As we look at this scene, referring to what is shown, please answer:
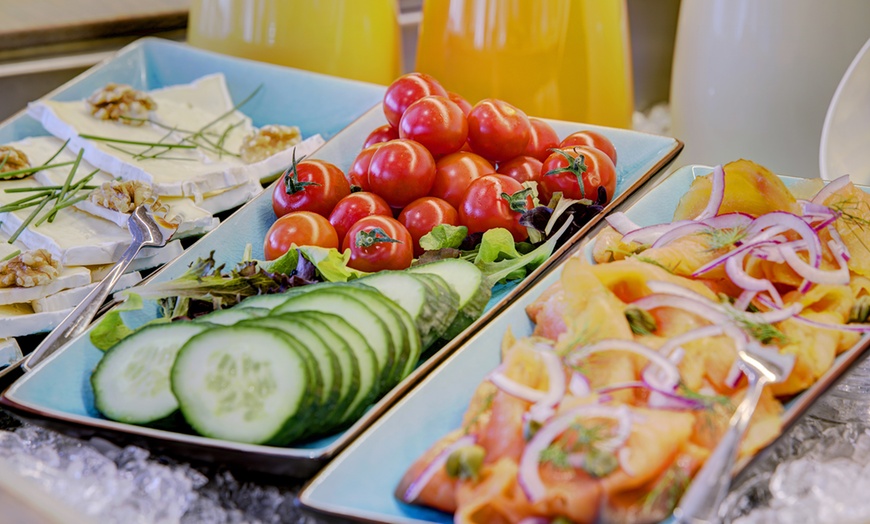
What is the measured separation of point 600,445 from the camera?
0.88m

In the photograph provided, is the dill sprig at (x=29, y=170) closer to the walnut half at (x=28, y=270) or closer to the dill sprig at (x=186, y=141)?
the dill sprig at (x=186, y=141)

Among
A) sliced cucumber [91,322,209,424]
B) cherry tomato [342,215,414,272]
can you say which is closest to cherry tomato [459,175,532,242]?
cherry tomato [342,215,414,272]

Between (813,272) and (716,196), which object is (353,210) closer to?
(716,196)

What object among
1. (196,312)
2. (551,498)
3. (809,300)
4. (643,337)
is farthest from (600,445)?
(196,312)

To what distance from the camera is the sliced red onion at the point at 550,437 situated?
0.87m

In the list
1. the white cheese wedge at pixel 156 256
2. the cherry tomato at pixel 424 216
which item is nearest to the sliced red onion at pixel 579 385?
the cherry tomato at pixel 424 216

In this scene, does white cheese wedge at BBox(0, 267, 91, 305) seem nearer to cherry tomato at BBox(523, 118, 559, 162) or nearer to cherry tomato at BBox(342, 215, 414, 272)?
cherry tomato at BBox(342, 215, 414, 272)

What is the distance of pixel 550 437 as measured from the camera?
90cm

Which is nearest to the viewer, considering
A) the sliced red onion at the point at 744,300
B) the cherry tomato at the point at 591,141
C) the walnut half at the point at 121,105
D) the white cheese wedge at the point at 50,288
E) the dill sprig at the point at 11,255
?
the sliced red onion at the point at 744,300

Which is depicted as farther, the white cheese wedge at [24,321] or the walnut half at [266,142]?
the walnut half at [266,142]

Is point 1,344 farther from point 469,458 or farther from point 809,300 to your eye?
point 809,300

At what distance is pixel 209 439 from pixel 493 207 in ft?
2.35

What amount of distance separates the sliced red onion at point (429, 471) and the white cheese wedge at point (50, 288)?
2.61ft

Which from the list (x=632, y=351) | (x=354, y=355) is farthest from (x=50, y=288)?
(x=632, y=351)
